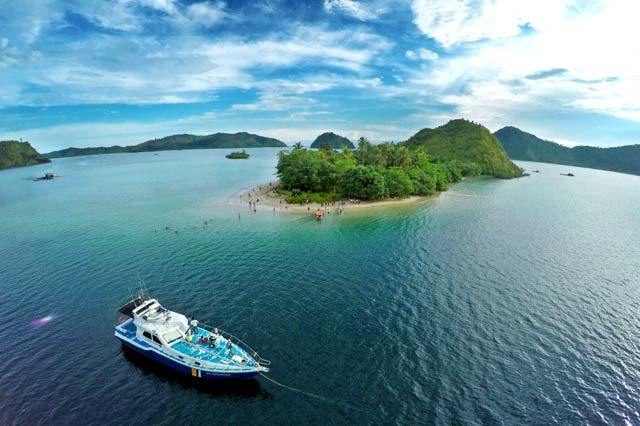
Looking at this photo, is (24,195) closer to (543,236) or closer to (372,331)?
(372,331)

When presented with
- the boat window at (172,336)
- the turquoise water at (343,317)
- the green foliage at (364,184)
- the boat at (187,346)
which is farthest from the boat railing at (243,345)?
the green foliage at (364,184)

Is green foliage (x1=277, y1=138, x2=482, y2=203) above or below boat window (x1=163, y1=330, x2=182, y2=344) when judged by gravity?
above

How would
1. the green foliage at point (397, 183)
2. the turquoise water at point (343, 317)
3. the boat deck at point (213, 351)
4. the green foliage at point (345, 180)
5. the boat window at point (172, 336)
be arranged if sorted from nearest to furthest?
the turquoise water at point (343, 317), the boat deck at point (213, 351), the boat window at point (172, 336), the green foliage at point (345, 180), the green foliage at point (397, 183)

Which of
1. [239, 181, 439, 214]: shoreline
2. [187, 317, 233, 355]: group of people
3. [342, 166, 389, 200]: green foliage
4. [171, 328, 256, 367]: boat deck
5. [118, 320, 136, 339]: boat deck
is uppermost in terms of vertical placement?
[342, 166, 389, 200]: green foliage

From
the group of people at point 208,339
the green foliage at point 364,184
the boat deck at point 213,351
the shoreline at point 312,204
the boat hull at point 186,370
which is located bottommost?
the boat hull at point 186,370

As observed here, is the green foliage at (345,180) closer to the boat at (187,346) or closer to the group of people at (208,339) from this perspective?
the boat at (187,346)

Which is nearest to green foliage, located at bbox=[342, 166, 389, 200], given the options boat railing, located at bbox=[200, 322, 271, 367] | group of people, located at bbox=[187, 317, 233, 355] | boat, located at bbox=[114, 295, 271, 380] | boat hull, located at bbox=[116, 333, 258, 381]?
boat railing, located at bbox=[200, 322, 271, 367]

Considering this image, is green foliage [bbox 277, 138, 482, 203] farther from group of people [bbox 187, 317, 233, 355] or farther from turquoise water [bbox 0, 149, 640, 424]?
group of people [bbox 187, 317, 233, 355]
